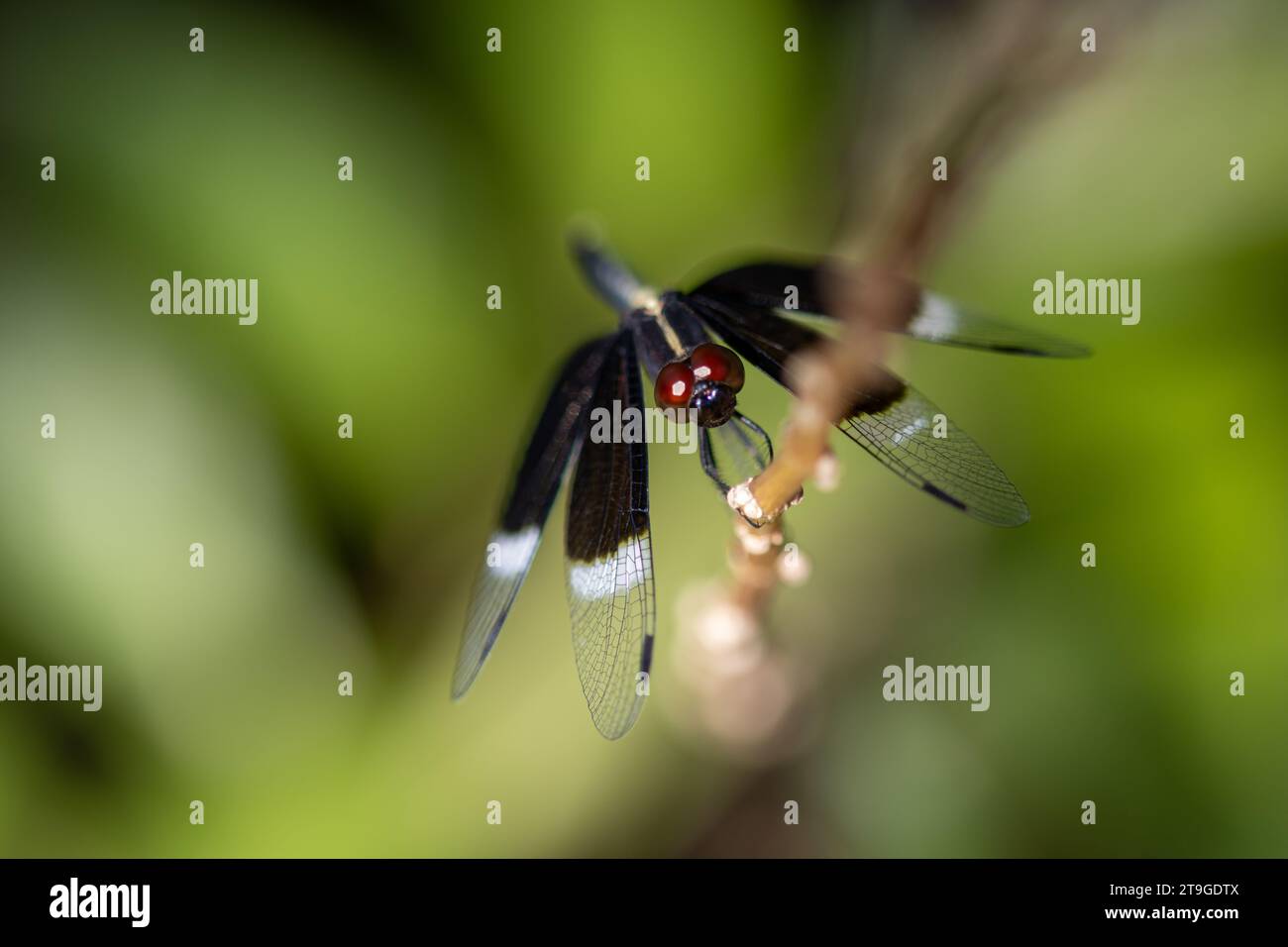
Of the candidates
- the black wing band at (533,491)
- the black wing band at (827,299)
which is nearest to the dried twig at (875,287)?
the black wing band at (827,299)

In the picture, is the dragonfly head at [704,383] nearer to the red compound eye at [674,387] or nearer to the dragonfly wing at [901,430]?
the red compound eye at [674,387]

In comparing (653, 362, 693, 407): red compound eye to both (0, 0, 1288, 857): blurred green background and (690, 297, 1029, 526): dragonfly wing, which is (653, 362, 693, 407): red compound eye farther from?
(0, 0, 1288, 857): blurred green background

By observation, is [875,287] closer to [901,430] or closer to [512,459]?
[901,430]

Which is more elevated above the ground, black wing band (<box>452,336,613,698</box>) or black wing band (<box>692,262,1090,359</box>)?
black wing band (<box>692,262,1090,359</box>)

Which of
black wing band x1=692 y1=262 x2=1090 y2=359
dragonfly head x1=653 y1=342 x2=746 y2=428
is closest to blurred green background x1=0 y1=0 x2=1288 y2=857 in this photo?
black wing band x1=692 y1=262 x2=1090 y2=359

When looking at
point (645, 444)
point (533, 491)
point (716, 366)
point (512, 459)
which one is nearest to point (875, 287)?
point (716, 366)

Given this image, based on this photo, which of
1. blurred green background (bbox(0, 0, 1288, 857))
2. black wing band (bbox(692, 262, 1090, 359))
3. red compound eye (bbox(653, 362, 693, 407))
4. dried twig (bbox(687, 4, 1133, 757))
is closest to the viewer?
dried twig (bbox(687, 4, 1133, 757))
